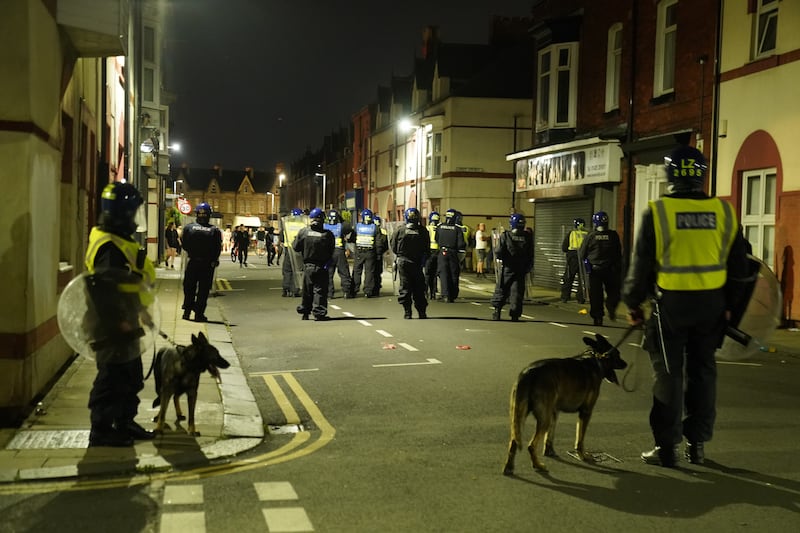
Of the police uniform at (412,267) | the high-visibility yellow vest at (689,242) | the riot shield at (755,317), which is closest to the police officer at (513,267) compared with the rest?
the police uniform at (412,267)

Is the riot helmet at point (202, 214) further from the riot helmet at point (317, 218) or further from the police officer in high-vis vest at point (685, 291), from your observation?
the police officer in high-vis vest at point (685, 291)

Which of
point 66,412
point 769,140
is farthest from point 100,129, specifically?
point 769,140

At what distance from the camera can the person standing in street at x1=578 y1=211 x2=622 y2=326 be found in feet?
50.5

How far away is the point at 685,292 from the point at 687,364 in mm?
555

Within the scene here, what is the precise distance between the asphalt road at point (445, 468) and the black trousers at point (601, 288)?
14.1 feet

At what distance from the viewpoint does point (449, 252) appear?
62.5 ft

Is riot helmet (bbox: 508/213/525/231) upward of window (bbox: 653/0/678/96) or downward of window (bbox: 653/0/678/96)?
downward

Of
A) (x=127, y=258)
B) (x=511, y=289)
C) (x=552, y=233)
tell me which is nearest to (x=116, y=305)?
(x=127, y=258)

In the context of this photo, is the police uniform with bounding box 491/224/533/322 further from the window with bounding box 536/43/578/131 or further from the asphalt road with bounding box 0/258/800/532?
the window with bounding box 536/43/578/131

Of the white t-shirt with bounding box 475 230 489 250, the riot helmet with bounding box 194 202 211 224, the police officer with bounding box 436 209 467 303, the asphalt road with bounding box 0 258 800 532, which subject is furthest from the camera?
the white t-shirt with bounding box 475 230 489 250

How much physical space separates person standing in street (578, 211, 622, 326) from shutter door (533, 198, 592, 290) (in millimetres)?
7908

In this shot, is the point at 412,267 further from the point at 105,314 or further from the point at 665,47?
the point at 105,314

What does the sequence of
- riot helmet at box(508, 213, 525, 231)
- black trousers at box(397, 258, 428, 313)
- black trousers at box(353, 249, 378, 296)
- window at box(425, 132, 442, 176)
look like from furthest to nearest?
window at box(425, 132, 442, 176)
black trousers at box(353, 249, 378, 296)
riot helmet at box(508, 213, 525, 231)
black trousers at box(397, 258, 428, 313)

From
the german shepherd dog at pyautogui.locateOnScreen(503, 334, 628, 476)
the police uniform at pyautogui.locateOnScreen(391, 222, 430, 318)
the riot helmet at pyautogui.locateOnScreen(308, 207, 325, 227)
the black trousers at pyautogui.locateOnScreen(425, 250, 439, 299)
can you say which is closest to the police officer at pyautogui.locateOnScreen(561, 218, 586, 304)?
the black trousers at pyautogui.locateOnScreen(425, 250, 439, 299)
